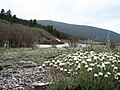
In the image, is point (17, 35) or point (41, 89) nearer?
point (41, 89)

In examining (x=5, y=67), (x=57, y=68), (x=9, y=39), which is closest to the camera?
(x=57, y=68)

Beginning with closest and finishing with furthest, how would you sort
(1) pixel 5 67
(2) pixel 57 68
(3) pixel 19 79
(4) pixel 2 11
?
(2) pixel 57 68 → (3) pixel 19 79 → (1) pixel 5 67 → (4) pixel 2 11

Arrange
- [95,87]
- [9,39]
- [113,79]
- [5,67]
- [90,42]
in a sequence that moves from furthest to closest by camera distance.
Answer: [9,39], [90,42], [5,67], [113,79], [95,87]

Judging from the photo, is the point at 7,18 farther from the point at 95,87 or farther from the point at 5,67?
the point at 95,87

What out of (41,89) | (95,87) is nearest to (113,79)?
(95,87)

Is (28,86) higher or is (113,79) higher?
(113,79)

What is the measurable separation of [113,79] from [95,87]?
0.63m

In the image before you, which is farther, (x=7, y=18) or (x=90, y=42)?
(x=7, y=18)

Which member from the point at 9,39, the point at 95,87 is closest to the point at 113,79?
the point at 95,87

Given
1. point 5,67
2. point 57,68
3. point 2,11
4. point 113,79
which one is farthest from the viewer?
point 2,11

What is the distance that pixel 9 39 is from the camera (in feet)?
92.1

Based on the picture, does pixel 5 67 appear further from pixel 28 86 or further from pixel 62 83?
pixel 62 83

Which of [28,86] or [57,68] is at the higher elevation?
[57,68]

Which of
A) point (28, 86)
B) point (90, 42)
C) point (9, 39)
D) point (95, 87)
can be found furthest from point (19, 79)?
point (9, 39)
